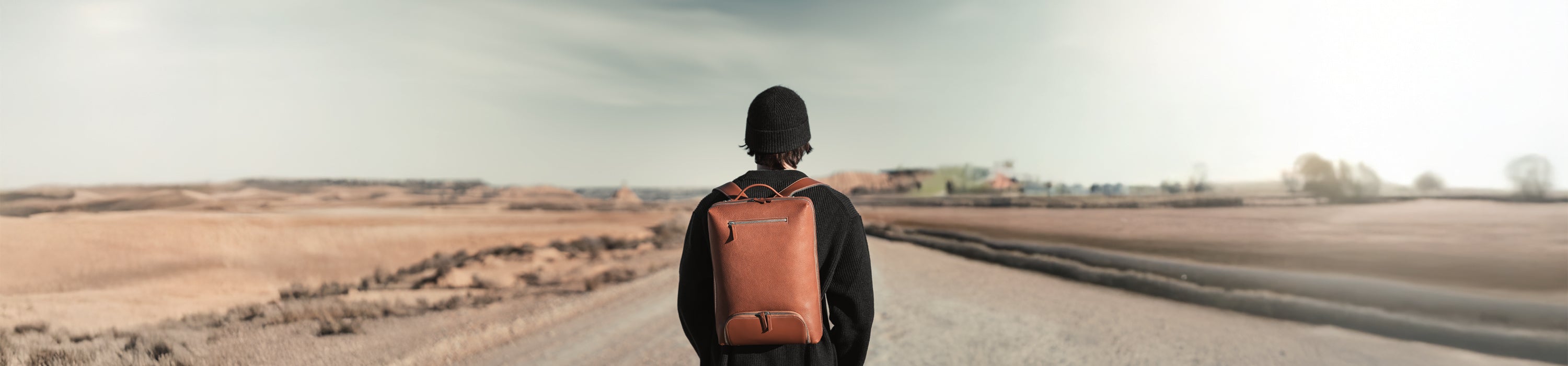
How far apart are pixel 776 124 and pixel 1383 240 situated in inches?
991

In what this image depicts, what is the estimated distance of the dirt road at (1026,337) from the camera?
7359mm

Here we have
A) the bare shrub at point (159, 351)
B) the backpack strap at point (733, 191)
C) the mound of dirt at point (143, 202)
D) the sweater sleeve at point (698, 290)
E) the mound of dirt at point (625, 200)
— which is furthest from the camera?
the mound of dirt at point (625, 200)

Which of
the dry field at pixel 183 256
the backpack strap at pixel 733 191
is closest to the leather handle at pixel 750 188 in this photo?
the backpack strap at pixel 733 191

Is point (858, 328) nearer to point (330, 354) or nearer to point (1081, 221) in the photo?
point (330, 354)

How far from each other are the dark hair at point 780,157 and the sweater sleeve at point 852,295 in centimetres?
26

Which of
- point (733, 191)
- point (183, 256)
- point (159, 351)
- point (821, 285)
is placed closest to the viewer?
point (733, 191)

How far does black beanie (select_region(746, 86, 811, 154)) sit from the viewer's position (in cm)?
197

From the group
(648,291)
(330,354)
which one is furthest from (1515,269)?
(330,354)

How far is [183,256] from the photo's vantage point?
19.1 metres

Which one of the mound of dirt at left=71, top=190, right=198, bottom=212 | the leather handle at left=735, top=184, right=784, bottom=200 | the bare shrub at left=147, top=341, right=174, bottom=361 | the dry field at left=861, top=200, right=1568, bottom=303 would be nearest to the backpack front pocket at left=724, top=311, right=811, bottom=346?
the leather handle at left=735, top=184, right=784, bottom=200

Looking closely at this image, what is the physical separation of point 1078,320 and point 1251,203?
1125 inches

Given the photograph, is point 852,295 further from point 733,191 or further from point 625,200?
point 625,200

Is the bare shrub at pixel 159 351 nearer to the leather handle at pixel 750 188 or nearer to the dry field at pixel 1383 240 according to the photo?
the leather handle at pixel 750 188

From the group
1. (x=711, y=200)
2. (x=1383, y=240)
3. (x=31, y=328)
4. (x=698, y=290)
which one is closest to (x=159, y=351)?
(x=31, y=328)
